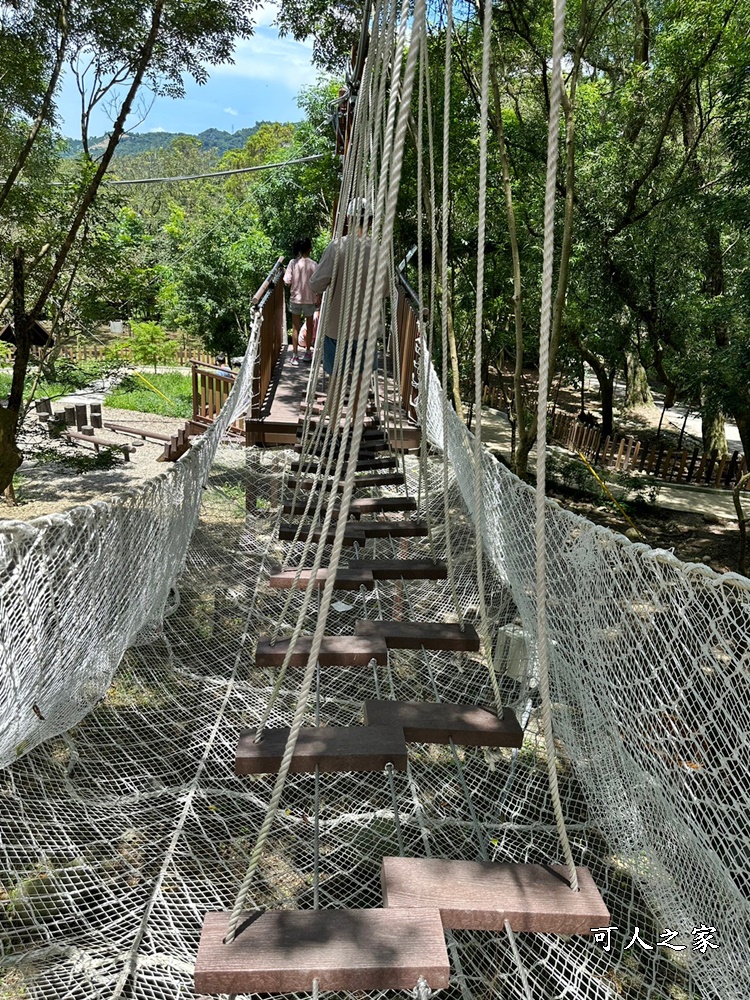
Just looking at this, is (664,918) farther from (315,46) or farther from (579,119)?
(315,46)

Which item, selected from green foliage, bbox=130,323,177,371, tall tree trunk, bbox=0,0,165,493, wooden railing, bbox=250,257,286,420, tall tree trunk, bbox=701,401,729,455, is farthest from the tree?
green foliage, bbox=130,323,177,371

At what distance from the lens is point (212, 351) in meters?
14.4

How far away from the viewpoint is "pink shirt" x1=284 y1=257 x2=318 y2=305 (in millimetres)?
4527

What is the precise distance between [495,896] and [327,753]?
0.36m

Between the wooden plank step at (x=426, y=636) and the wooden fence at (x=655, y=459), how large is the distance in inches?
315

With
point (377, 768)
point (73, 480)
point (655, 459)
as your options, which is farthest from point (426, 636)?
point (655, 459)

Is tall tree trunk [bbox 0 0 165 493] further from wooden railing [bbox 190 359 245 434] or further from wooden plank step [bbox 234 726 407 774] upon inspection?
wooden plank step [bbox 234 726 407 774]

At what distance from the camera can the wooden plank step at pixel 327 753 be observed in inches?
47.3

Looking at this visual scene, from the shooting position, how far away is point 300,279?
453 cm

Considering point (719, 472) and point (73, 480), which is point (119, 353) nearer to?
point (73, 480)

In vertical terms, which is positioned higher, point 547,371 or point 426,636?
point 547,371

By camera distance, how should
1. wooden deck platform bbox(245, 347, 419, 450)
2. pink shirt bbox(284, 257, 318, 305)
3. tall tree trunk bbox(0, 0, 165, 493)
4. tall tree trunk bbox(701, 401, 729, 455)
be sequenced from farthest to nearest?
tall tree trunk bbox(701, 401, 729, 455) → tall tree trunk bbox(0, 0, 165, 493) → pink shirt bbox(284, 257, 318, 305) → wooden deck platform bbox(245, 347, 419, 450)

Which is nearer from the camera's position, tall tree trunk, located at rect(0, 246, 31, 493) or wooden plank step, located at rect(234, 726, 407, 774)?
wooden plank step, located at rect(234, 726, 407, 774)

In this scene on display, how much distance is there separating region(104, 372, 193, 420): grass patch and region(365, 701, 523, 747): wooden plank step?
12325mm
